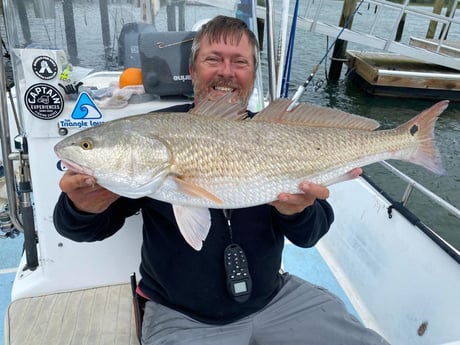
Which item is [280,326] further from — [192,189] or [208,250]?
[192,189]

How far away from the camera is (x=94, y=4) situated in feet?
8.17

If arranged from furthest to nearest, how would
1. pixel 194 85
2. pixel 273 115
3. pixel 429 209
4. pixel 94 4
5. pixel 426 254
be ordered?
pixel 429 209
pixel 426 254
pixel 94 4
pixel 194 85
pixel 273 115

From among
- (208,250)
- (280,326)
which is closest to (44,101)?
(208,250)

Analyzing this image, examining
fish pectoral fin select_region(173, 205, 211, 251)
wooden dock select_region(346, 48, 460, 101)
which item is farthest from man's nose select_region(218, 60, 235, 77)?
wooden dock select_region(346, 48, 460, 101)

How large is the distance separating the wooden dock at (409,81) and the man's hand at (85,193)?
1337cm

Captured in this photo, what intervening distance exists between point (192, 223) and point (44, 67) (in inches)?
49.3

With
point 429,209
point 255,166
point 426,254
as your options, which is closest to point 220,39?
point 255,166

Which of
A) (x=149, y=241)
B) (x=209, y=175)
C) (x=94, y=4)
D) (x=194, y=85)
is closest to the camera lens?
(x=209, y=175)

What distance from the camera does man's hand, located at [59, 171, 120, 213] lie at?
1566 mm

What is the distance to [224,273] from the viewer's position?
200 centimetres

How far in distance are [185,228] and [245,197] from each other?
30cm

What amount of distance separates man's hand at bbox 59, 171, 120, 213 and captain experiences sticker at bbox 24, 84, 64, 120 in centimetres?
70

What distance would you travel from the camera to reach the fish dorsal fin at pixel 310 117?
5.80 ft

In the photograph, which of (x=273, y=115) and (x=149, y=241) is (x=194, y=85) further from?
(x=149, y=241)
